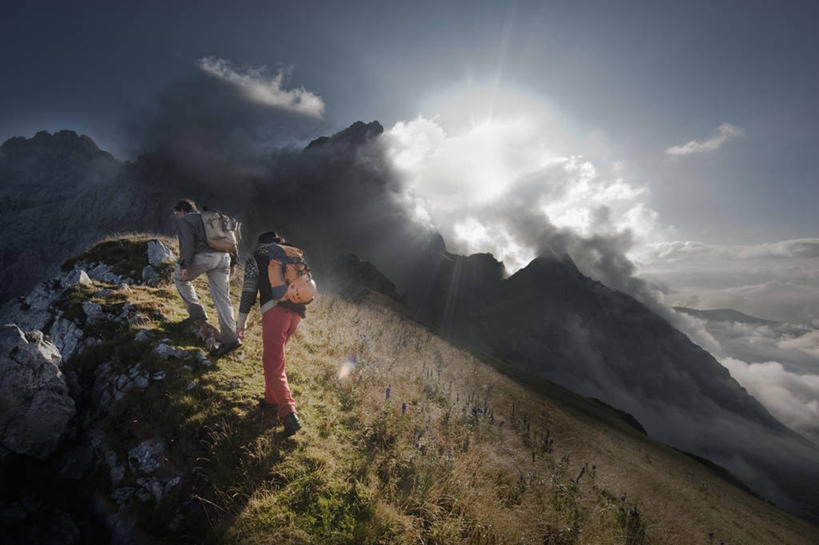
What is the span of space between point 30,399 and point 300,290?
4.73m

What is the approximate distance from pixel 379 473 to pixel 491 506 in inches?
75.7

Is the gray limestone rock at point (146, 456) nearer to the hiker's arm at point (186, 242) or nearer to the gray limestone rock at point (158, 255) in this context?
the hiker's arm at point (186, 242)

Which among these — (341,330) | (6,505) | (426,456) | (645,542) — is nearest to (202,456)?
(6,505)

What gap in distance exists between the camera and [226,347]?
23.6 feet

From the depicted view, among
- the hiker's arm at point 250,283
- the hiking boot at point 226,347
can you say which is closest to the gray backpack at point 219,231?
the hiker's arm at point 250,283

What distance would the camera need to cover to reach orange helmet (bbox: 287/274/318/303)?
5.46m

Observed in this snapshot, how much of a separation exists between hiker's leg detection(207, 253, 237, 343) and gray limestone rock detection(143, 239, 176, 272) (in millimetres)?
5534

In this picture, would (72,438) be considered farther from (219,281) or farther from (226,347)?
(219,281)

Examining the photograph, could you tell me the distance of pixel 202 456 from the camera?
4570 millimetres

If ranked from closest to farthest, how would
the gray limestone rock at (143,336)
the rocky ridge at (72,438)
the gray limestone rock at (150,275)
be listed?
the rocky ridge at (72,438) → the gray limestone rock at (143,336) → the gray limestone rock at (150,275)

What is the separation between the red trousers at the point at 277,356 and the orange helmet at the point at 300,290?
30cm

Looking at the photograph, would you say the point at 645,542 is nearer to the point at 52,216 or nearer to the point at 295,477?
the point at 295,477

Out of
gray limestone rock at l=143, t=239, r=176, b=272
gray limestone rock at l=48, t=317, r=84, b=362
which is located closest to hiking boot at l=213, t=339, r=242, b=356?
gray limestone rock at l=48, t=317, r=84, b=362

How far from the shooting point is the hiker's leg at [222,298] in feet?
24.0
